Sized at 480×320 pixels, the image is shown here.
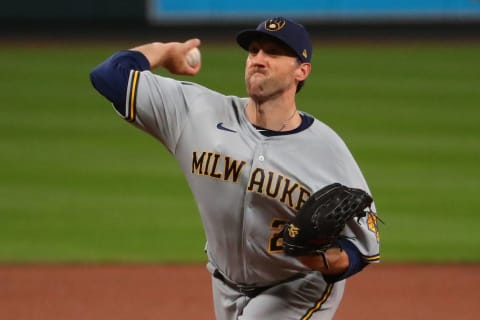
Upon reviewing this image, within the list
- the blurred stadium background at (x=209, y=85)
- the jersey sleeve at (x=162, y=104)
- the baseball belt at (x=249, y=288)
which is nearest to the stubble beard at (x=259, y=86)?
the jersey sleeve at (x=162, y=104)

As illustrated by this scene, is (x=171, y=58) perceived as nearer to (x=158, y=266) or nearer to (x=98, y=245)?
(x=158, y=266)

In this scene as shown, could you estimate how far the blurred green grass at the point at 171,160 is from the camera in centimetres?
860

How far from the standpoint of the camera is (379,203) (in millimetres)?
9555

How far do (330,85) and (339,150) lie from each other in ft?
35.0

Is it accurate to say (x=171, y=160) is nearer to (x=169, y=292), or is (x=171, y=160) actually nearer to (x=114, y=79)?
(x=169, y=292)

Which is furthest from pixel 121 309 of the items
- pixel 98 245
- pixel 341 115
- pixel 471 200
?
pixel 341 115

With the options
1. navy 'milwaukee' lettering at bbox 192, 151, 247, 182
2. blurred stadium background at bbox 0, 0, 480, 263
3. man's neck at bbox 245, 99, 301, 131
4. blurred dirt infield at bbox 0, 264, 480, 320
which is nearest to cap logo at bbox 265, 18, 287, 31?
man's neck at bbox 245, 99, 301, 131

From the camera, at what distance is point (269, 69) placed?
415 cm

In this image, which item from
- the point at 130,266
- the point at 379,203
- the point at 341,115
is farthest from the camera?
the point at 341,115

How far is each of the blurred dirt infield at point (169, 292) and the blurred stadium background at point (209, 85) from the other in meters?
0.31

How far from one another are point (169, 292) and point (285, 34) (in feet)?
11.4

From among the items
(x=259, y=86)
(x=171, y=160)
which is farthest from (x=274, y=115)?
Answer: (x=171, y=160)

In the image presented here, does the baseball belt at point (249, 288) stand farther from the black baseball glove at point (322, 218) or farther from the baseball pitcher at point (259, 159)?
the black baseball glove at point (322, 218)

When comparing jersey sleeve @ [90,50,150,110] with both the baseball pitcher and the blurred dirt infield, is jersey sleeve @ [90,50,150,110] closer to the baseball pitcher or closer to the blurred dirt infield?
the baseball pitcher
